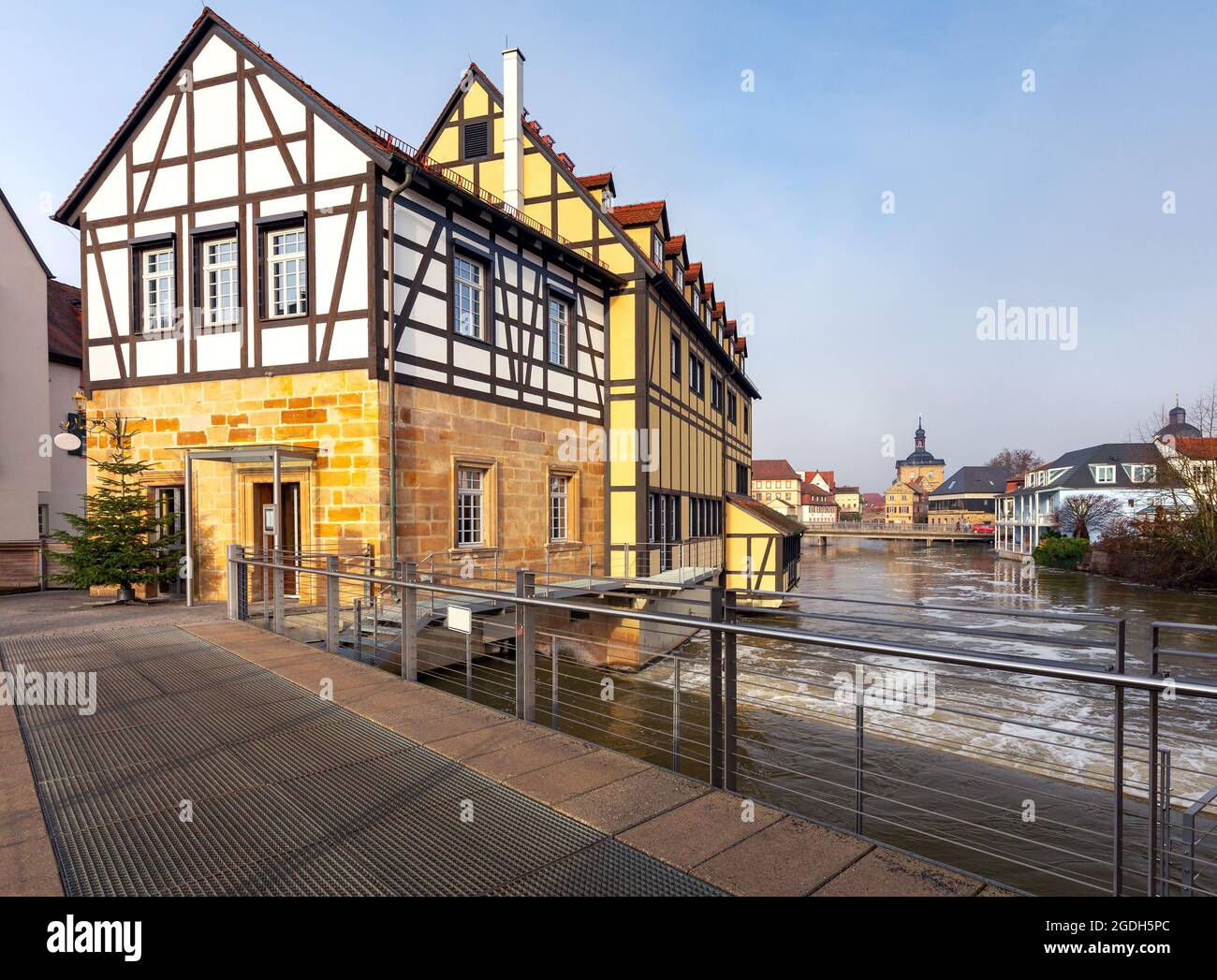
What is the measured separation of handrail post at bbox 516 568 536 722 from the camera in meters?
5.21

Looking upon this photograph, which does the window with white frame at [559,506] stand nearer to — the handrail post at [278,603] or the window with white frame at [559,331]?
the window with white frame at [559,331]

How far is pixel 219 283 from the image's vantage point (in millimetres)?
12367

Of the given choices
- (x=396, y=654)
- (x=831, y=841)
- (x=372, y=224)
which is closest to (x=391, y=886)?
(x=831, y=841)

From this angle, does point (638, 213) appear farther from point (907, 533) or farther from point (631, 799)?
point (907, 533)

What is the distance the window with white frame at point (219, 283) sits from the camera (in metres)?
12.2

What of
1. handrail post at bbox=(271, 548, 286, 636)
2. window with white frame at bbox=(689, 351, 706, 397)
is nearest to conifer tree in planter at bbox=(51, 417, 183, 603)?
handrail post at bbox=(271, 548, 286, 636)

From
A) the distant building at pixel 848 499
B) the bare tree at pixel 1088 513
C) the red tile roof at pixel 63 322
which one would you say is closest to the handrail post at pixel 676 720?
the red tile roof at pixel 63 322

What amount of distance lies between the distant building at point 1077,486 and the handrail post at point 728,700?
51386mm

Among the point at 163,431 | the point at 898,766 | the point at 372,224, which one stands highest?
the point at 372,224

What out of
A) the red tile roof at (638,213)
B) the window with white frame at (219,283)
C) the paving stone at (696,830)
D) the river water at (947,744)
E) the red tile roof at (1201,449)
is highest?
the red tile roof at (638,213)

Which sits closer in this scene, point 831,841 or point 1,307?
point 831,841
